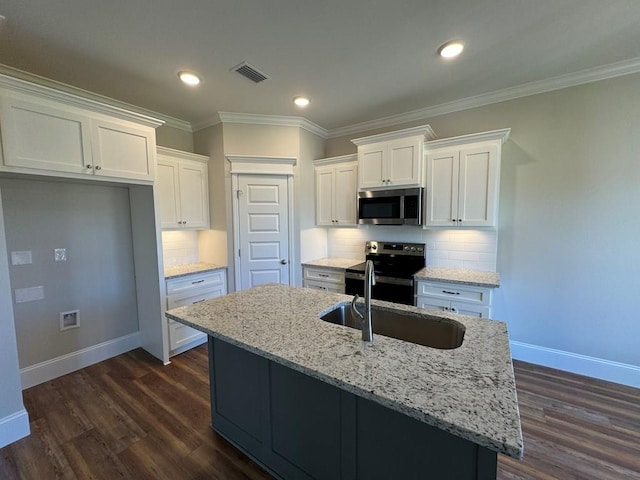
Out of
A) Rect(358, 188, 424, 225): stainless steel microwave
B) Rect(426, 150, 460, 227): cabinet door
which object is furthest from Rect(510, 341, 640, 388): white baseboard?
Rect(358, 188, 424, 225): stainless steel microwave

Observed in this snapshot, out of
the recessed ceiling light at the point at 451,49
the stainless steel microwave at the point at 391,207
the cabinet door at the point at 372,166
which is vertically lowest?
the stainless steel microwave at the point at 391,207

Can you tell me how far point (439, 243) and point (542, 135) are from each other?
146 cm

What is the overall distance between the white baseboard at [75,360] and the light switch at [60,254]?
3.19 feet

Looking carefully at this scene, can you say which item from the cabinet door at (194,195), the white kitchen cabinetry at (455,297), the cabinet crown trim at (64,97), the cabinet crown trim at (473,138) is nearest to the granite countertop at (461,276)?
the white kitchen cabinetry at (455,297)

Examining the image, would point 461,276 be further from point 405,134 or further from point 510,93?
point 510,93

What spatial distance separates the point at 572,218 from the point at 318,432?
9.92ft

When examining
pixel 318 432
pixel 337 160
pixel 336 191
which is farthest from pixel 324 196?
pixel 318 432

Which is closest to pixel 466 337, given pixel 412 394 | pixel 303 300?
pixel 412 394

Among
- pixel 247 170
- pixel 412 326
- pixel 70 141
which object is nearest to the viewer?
pixel 412 326

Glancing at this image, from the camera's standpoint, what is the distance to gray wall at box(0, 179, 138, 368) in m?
2.45

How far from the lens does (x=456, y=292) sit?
272 centimetres

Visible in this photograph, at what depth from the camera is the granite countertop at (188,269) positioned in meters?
3.00

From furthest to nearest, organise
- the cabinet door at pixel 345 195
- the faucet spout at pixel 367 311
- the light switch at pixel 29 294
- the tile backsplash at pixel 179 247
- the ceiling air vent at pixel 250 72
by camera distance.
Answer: the cabinet door at pixel 345 195 < the tile backsplash at pixel 179 247 < the light switch at pixel 29 294 < the ceiling air vent at pixel 250 72 < the faucet spout at pixel 367 311

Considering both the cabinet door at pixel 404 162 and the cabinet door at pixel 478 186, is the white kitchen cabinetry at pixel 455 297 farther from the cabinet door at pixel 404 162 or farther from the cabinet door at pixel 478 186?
the cabinet door at pixel 404 162
